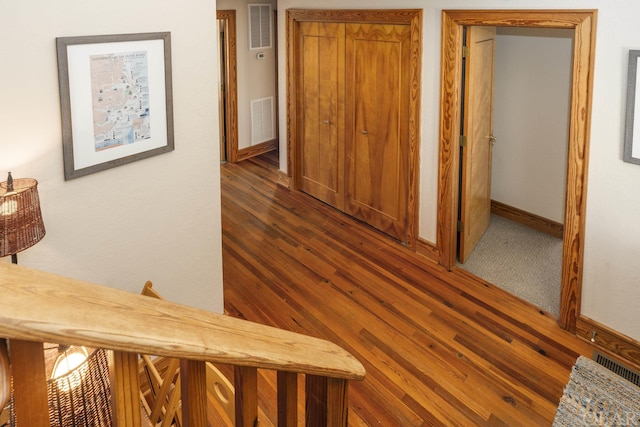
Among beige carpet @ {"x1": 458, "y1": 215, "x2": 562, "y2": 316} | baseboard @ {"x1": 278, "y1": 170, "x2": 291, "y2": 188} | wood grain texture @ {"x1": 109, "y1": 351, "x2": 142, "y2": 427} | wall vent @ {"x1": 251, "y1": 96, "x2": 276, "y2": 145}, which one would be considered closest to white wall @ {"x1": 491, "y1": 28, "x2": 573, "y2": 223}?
beige carpet @ {"x1": 458, "y1": 215, "x2": 562, "y2": 316}

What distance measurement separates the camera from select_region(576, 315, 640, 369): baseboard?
3.19 meters

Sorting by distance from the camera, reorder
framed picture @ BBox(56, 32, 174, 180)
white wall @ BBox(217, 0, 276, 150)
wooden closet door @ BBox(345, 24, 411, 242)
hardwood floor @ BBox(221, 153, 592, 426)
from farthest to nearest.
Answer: white wall @ BBox(217, 0, 276, 150), wooden closet door @ BBox(345, 24, 411, 242), hardwood floor @ BBox(221, 153, 592, 426), framed picture @ BBox(56, 32, 174, 180)

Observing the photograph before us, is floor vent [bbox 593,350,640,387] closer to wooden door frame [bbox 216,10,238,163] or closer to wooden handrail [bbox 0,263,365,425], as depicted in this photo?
wooden handrail [bbox 0,263,365,425]

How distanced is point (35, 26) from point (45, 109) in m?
0.32

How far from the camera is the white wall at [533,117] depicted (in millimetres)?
4809

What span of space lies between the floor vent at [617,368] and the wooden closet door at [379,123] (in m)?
1.98

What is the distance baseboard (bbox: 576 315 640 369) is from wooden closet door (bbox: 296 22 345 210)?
2.82 m

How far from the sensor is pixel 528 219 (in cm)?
534

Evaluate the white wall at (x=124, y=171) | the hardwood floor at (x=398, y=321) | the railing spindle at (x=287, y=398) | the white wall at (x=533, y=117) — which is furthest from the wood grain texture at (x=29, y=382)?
the white wall at (x=533, y=117)

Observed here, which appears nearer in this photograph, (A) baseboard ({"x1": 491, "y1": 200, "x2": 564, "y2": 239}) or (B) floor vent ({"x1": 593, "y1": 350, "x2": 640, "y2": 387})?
(B) floor vent ({"x1": 593, "y1": 350, "x2": 640, "y2": 387})

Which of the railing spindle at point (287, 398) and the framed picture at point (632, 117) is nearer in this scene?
the railing spindle at point (287, 398)

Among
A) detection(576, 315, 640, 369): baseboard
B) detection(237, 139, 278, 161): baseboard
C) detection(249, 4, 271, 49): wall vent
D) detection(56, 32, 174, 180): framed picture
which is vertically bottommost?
detection(576, 315, 640, 369): baseboard

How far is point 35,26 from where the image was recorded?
2.07m

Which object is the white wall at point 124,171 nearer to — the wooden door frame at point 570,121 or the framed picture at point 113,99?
the framed picture at point 113,99
